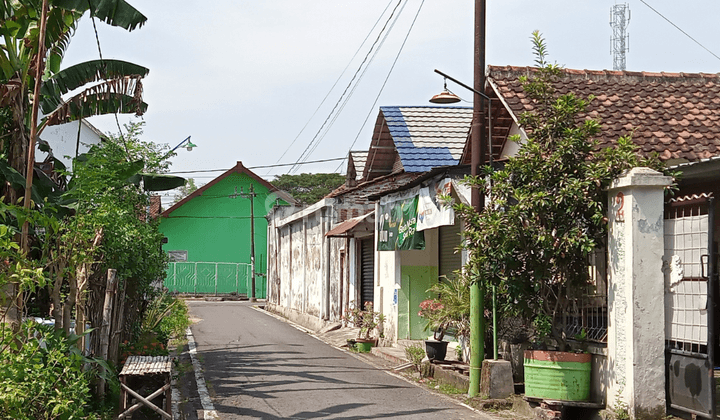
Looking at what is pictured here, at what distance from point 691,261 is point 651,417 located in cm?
181

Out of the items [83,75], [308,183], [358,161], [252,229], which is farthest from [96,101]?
[308,183]

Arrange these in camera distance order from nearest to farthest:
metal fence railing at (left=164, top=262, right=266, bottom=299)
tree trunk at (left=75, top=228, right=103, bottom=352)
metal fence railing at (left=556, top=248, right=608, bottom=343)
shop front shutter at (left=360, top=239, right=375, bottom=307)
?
tree trunk at (left=75, top=228, right=103, bottom=352) → metal fence railing at (left=556, top=248, right=608, bottom=343) → shop front shutter at (left=360, top=239, right=375, bottom=307) → metal fence railing at (left=164, top=262, right=266, bottom=299)

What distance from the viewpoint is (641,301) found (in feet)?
29.7

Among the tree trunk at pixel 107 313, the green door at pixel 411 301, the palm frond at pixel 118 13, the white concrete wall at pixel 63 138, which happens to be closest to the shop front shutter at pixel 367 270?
the green door at pixel 411 301

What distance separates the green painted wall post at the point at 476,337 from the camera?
1162cm

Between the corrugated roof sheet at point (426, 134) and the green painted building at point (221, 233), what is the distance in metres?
26.7

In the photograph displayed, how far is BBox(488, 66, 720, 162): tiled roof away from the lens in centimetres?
1237

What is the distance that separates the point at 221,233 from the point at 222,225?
0.53 m

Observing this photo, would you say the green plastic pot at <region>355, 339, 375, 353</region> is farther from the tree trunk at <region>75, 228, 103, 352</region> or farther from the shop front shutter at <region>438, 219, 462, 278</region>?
the tree trunk at <region>75, 228, 103, 352</region>

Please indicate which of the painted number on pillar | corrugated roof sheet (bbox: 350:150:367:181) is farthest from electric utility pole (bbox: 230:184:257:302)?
the painted number on pillar

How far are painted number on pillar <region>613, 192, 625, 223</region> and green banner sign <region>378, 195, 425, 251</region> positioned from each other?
6.74m

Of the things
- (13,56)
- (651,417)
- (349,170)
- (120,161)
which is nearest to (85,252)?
(13,56)

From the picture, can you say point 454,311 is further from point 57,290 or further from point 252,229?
point 252,229

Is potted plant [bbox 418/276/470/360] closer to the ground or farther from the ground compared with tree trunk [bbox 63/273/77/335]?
closer to the ground
